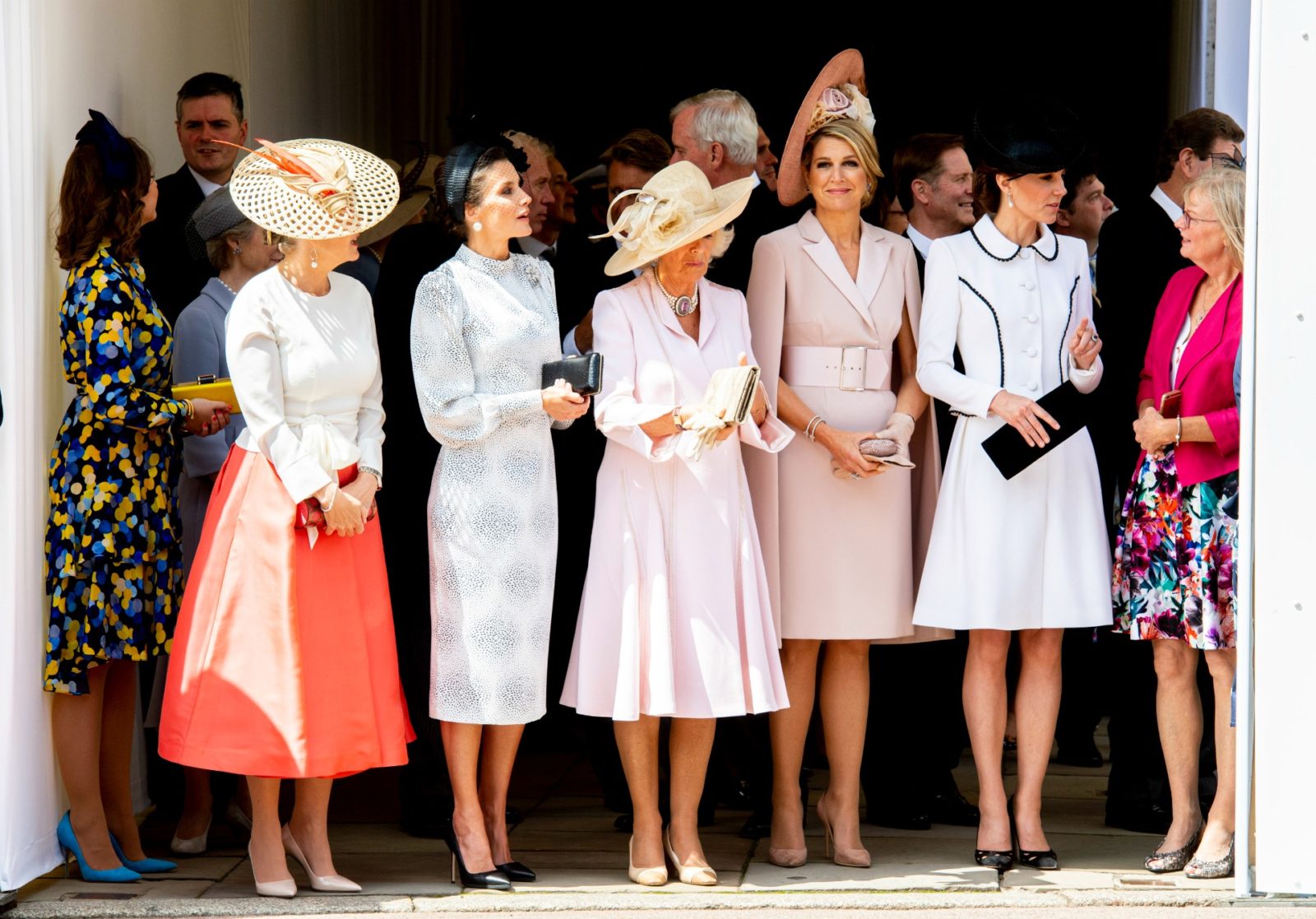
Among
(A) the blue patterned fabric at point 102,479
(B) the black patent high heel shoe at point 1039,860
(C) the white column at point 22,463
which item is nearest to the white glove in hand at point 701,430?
(A) the blue patterned fabric at point 102,479

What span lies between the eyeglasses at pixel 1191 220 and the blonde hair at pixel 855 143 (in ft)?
2.72

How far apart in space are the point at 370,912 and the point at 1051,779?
9.19 feet

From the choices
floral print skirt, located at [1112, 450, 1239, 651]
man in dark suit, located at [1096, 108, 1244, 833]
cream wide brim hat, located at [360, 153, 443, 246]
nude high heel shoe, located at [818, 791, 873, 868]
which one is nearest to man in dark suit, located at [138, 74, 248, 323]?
cream wide brim hat, located at [360, 153, 443, 246]

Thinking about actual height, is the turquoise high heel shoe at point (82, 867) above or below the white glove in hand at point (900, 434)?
below

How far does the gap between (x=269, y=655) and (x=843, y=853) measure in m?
1.67

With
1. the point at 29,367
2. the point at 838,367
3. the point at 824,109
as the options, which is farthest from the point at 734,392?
the point at 29,367

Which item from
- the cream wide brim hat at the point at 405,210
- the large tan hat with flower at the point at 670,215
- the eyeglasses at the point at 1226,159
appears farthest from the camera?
the cream wide brim hat at the point at 405,210

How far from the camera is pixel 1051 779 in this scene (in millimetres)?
6332

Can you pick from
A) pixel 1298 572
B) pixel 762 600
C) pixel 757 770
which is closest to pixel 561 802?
pixel 757 770

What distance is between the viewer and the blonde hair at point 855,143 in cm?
501

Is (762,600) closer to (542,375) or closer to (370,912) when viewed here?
(542,375)

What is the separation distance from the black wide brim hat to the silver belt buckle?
0.62 metres

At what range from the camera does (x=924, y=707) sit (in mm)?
5578

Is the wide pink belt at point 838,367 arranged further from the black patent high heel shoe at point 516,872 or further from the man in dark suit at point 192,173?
the man in dark suit at point 192,173
